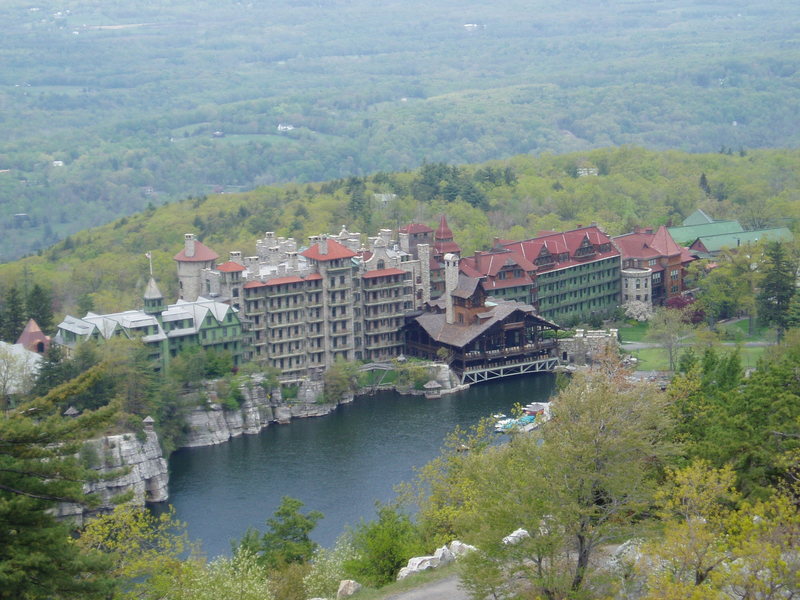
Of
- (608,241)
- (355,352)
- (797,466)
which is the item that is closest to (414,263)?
(355,352)

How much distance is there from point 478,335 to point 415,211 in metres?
31.4

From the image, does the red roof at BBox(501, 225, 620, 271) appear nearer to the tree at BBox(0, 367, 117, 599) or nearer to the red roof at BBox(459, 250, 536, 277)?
the red roof at BBox(459, 250, 536, 277)

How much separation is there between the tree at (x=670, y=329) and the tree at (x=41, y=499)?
55239mm

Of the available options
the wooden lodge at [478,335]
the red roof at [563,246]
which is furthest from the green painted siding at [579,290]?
the wooden lodge at [478,335]

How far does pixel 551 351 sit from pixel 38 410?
6200 centimetres

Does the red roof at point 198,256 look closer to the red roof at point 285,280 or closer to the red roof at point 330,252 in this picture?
the red roof at point 285,280

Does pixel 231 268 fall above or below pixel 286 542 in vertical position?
above

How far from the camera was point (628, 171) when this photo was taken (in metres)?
150

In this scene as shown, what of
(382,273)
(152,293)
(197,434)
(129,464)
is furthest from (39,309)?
(382,273)

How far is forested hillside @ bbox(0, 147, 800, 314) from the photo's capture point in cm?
10844

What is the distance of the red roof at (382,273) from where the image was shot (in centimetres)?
9419

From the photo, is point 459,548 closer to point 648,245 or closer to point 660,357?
point 660,357

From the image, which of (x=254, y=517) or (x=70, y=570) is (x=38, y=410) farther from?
(x=254, y=517)

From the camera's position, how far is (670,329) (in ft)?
297
